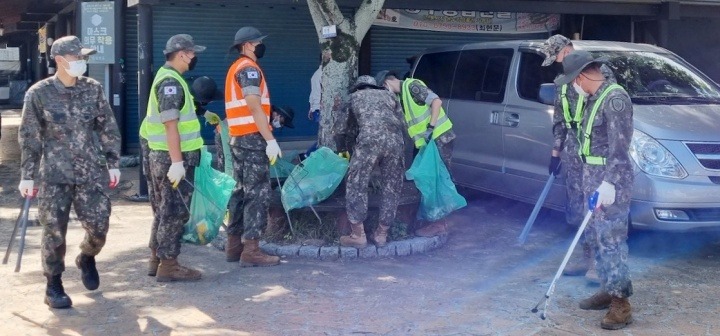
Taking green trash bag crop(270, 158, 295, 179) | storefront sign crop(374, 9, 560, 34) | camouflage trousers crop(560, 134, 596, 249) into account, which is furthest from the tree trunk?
storefront sign crop(374, 9, 560, 34)

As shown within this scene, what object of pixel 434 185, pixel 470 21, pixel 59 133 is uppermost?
pixel 470 21

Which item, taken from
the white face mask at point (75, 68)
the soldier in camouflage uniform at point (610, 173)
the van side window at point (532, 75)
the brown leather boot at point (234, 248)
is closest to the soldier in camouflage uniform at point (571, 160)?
the soldier in camouflage uniform at point (610, 173)

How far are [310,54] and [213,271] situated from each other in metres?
7.99

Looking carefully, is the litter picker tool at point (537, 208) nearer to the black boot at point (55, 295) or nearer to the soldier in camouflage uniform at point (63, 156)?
the soldier in camouflage uniform at point (63, 156)

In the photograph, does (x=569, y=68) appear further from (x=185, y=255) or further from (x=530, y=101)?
(x=185, y=255)

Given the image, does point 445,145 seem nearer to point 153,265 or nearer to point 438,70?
point 438,70

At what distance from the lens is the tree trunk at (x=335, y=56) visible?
8.34 meters

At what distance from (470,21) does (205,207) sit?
959cm

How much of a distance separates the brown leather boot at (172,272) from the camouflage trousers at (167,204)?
0.06 meters

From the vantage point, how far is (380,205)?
765 cm

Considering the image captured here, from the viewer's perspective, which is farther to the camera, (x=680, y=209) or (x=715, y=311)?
(x=680, y=209)

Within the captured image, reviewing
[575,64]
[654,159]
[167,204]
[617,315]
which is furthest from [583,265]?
[167,204]

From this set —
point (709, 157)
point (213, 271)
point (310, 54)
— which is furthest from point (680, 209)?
point (310, 54)

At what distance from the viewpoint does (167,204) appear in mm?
6547
